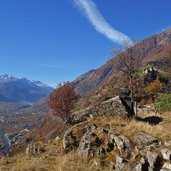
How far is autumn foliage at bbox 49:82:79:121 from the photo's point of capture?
57719 millimetres

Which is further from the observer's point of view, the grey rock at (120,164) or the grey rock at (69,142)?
the grey rock at (69,142)

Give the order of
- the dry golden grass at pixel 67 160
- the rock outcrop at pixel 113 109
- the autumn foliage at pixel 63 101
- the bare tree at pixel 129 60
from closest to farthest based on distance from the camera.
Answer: the dry golden grass at pixel 67 160 → the rock outcrop at pixel 113 109 → the bare tree at pixel 129 60 → the autumn foliage at pixel 63 101

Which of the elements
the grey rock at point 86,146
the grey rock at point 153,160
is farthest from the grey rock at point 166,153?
the grey rock at point 86,146

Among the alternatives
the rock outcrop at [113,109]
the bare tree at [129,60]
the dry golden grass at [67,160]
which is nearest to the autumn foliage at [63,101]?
the bare tree at [129,60]

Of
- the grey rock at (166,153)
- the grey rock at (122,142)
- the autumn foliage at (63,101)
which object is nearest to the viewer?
the grey rock at (166,153)

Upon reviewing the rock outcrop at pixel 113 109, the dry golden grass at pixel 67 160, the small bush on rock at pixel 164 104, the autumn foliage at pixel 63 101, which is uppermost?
the autumn foliage at pixel 63 101

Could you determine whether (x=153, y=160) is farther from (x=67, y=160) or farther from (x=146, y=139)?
(x=67, y=160)

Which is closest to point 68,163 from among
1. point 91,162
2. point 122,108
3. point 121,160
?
point 91,162

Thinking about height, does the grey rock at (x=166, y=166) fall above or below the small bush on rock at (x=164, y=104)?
below

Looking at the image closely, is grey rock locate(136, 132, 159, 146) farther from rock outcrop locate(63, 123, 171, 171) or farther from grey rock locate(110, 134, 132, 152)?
grey rock locate(110, 134, 132, 152)

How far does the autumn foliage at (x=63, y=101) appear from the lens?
57.7 m

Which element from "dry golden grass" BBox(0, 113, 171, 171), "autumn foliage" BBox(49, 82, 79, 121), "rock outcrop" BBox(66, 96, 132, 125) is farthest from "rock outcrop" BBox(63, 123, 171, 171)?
"autumn foliage" BBox(49, 82, 79, 121)

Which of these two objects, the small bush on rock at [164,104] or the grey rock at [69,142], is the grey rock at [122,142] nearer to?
the grey rock at [69,142]

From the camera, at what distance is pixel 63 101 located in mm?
59312
